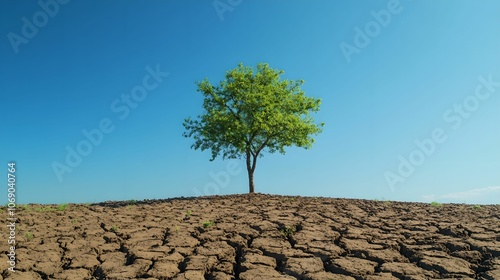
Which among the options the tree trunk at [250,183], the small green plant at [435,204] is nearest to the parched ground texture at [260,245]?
the small green plant at [435,204]

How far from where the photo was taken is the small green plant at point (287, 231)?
8.71m

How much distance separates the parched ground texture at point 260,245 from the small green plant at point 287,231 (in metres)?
0.02

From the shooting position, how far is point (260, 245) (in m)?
8.01

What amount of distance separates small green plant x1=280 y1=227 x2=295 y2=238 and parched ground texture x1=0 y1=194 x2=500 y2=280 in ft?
0.08

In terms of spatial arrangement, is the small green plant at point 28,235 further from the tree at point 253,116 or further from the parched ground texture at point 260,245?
the tree at point 253,116

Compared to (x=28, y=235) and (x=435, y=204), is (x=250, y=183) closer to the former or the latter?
(x=435, y=204)

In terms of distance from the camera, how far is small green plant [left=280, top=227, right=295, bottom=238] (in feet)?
28.6

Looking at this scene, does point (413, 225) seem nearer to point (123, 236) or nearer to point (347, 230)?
point (347, 230)

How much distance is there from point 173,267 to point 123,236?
104 inches

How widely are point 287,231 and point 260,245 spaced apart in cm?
111

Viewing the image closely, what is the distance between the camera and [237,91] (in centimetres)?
2150

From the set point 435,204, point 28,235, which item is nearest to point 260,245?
point 28,235

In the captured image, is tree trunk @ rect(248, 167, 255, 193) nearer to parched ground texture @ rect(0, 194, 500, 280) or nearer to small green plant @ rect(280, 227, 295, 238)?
parched ground texture @ rect(0, 194, 500, 280)

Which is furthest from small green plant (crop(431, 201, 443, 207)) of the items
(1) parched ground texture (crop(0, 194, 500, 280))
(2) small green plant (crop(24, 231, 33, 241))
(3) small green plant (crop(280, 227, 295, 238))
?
(2) small green plant (crop(24, 231, 33, 241))
